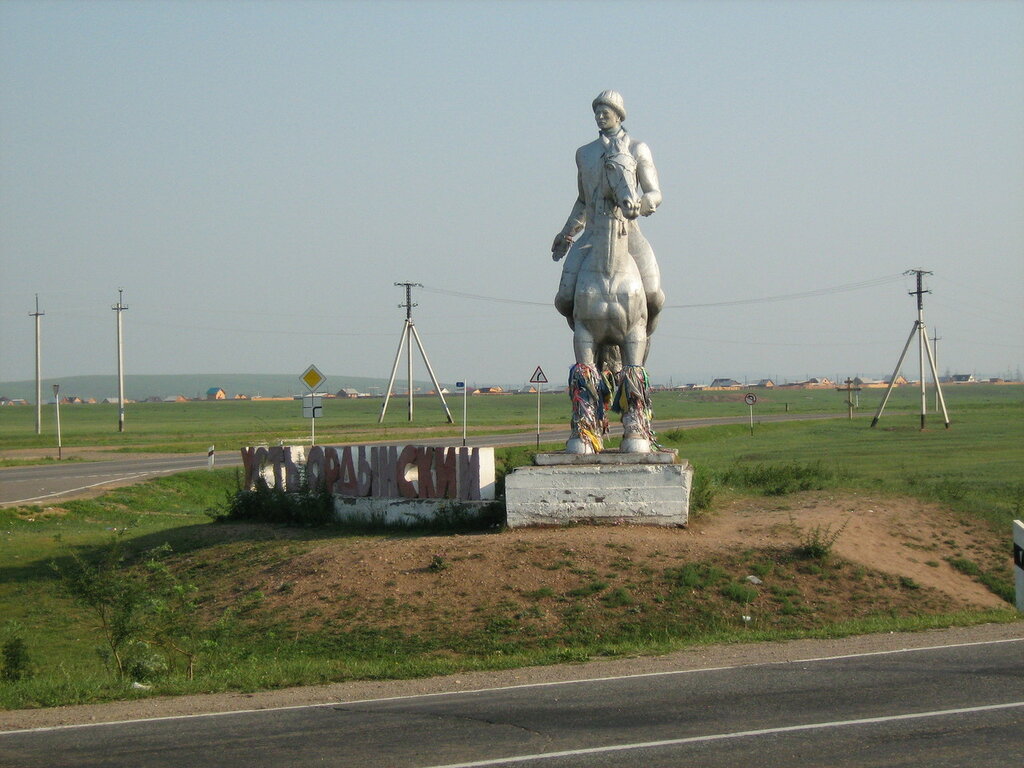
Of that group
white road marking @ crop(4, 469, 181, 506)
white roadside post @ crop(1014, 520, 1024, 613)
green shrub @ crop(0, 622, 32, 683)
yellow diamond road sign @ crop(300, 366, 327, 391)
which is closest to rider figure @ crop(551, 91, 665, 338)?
white roadside post @ crop(1014, 520, 1024, 613)

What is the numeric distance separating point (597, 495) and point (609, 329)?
217cm

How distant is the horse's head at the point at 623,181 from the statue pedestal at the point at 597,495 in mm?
3130

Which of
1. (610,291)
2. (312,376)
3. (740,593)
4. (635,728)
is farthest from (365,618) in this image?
(312,376)

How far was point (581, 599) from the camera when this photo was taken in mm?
13109

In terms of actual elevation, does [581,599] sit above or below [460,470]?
below

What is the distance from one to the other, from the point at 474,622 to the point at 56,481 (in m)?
25.1

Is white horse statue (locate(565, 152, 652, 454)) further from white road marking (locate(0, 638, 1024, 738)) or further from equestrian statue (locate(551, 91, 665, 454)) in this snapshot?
white road marking (locate(0, 638, 1024, 738))

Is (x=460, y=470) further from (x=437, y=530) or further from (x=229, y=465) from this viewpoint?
(x=229, y=465)

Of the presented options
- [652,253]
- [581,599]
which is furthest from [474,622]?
[652,253]

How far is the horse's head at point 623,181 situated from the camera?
49.6ft

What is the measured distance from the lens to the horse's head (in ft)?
49.6

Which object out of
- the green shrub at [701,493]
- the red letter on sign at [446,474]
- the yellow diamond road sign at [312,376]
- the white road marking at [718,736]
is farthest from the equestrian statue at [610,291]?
the yellow diamond road sign at [312,376]

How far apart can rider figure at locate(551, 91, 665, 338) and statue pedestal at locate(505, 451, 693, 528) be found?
2174mm

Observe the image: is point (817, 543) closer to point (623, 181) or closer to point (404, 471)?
point (623, 181)
